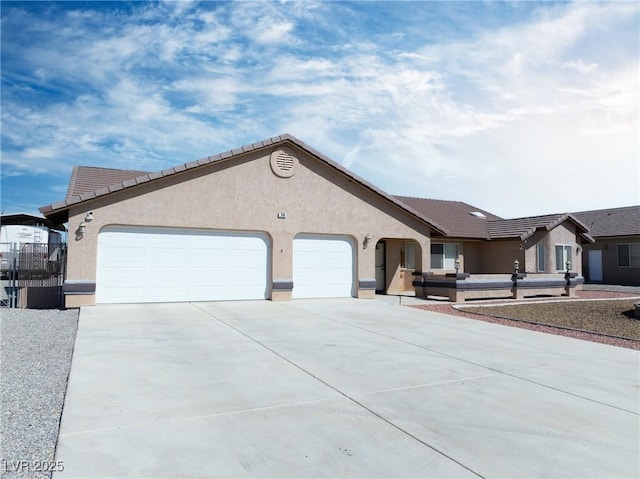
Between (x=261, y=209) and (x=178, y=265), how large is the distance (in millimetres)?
3484

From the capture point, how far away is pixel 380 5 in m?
11.9

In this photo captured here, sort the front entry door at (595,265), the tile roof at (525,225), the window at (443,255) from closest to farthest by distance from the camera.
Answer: the window at (443,255) < the tile roof at (525,225) < the front entry door at (595,265)

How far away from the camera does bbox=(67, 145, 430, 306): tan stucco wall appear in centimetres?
1435

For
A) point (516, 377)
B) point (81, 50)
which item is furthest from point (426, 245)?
point (81, 50)

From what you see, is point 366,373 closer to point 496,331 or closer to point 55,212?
point 496,331

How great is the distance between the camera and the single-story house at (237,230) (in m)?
14.5

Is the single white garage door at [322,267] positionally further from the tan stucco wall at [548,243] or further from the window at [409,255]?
the tan stucco wall at [548,243]

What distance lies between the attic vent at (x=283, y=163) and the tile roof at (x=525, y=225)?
42.5ft

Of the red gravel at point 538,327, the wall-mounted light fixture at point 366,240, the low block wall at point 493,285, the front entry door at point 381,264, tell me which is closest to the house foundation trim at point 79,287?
the wall-mounted light fixture at point 366,240

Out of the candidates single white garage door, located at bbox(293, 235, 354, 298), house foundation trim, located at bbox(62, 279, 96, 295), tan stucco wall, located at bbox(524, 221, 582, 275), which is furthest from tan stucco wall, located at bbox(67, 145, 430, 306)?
tan stucco wall, located at bbox(524, 221, 582, 275)

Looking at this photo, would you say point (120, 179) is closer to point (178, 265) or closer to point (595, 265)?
point (178, 265)

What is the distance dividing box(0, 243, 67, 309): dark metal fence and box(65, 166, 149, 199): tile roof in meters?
2.13

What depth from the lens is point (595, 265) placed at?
30.6 meters

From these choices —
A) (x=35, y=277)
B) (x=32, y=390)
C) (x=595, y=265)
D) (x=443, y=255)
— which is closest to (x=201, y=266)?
(x=35, y=277)
